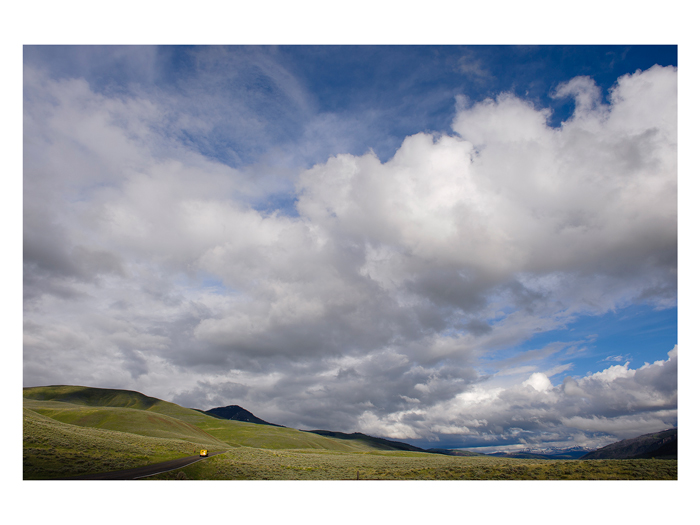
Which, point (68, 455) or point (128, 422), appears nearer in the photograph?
point (68, 455)

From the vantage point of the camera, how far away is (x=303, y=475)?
45594 mm

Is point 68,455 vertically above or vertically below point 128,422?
above

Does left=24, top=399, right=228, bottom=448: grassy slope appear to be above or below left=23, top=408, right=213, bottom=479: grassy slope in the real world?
below

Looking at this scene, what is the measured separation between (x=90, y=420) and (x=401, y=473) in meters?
149

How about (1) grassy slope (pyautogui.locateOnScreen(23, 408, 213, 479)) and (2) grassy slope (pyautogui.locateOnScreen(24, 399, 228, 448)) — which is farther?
(2) grassy slope (pyautogui.locateOnScreen(24, 399, 228, 448))

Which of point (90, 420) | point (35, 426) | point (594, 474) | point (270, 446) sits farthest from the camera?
point (270, 446)

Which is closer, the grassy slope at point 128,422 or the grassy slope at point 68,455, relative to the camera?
the grassy slope at point 68,455

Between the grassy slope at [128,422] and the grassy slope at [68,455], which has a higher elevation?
the grassy slope at [68,455]

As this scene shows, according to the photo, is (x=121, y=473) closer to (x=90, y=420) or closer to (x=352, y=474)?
(x=352, y=474)
